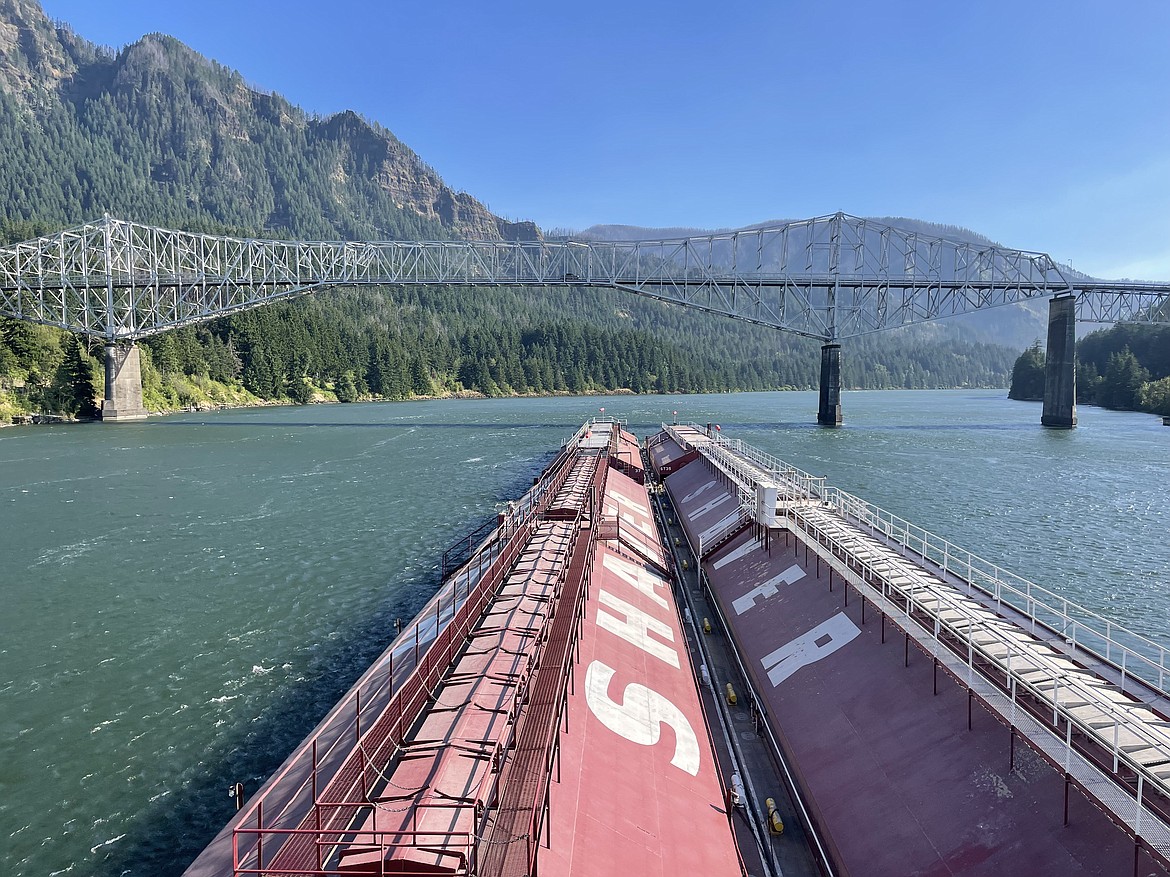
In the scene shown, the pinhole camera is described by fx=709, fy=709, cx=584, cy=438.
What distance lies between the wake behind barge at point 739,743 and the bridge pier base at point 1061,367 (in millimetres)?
84103

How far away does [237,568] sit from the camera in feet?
100

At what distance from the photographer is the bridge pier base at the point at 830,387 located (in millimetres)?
91688

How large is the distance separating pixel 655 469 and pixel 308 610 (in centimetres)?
3570

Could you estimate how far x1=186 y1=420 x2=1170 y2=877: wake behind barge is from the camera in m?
8.62

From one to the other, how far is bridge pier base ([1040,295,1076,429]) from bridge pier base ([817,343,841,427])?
2576 cm

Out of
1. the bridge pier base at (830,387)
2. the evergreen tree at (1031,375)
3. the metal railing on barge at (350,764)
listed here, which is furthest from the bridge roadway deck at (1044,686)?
the evergreen tree at (1031,375)

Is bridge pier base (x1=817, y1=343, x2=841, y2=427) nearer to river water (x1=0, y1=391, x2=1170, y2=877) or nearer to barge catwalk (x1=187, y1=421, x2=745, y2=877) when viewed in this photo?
river water (x1=0, y1=391, x2=1170, y2=877)

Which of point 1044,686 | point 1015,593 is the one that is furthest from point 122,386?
point 1044,686

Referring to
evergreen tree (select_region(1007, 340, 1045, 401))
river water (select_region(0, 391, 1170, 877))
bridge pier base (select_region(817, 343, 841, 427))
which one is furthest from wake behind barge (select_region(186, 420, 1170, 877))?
evergreen tree (select_region(1007, 340, 1045, 401))

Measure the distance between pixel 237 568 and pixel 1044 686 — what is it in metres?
29.5

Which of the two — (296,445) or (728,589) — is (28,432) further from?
(728,589)

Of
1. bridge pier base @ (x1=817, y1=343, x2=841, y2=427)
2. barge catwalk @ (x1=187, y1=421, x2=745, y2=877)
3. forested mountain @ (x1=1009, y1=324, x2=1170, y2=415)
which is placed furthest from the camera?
forested mountain @ (x1=1009, y1=324, x2=1170, y2=415)

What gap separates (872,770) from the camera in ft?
39.5

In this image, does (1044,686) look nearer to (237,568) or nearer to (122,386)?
(237,568)
